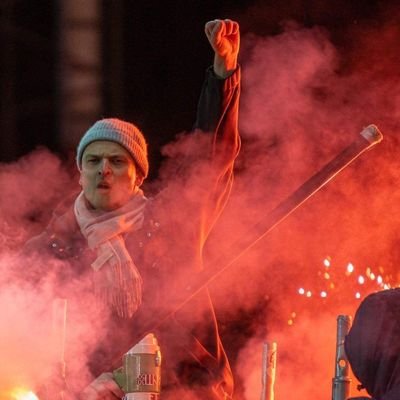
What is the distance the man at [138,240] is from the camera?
6.30 meters

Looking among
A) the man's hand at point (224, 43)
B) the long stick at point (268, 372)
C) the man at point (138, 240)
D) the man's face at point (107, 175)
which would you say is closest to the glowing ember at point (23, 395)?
the man at point (138, 240)

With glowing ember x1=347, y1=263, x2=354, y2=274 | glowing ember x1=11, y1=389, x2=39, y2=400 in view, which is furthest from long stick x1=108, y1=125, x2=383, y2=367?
glowing ember x1=347, y1=263, x2=354, y2=274

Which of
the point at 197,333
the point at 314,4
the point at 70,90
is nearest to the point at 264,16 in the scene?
the point at 314,4

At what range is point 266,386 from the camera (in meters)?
6.09

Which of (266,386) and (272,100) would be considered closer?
(266,386)

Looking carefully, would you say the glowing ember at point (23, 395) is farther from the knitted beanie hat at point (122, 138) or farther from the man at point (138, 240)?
the knitted beanie hat at point (122, 138)

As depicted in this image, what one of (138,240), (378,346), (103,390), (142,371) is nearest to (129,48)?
(138,240)

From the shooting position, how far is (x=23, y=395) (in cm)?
615

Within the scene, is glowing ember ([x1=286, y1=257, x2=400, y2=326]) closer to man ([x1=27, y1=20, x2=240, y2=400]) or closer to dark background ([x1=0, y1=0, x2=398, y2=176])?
man ([x1=27, y1=20, x2=240, y2=400])

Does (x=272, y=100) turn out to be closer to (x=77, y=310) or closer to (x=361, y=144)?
(x=361, y=144)

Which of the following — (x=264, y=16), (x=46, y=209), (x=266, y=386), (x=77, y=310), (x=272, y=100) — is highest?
(x=264, y=16)

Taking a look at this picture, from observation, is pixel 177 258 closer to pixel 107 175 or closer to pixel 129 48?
pixel 107 175

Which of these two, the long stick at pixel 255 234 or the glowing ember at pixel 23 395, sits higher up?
the long stick at pixel 255 234

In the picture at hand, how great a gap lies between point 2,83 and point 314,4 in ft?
5.45
